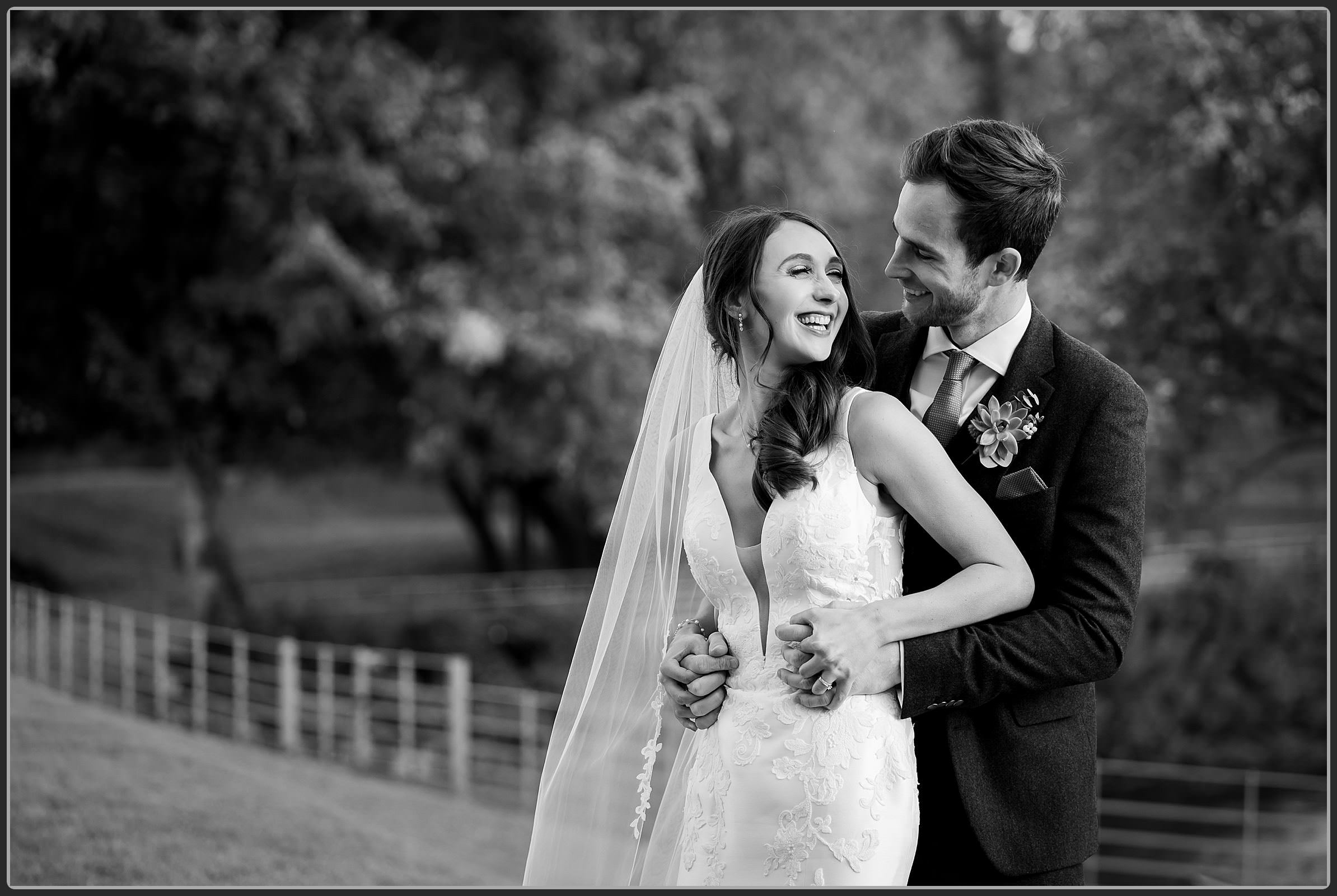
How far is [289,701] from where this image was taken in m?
12.5

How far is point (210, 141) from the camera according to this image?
1237 centimetres

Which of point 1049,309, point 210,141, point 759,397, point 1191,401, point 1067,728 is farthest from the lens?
point 210,141

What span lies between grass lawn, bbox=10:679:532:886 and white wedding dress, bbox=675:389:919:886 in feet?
12.3

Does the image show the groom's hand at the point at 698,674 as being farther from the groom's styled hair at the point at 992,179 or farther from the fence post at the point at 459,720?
the fence post at the point at 459,720

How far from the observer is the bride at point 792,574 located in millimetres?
2971

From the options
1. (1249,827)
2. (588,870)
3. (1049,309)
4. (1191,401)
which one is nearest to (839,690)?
(588,870)

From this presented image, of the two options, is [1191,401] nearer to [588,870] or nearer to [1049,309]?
[1049,309]

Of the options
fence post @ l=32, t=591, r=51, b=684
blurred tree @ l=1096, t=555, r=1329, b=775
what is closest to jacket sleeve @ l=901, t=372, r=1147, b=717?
fence post @ l=32, t=591, r=51, b=684

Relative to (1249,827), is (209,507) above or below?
above

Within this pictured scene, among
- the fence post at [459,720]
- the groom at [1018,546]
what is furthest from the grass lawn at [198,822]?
the groom at [1018,546]

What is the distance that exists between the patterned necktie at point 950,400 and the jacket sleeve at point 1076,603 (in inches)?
10.7

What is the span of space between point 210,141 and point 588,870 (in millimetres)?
10613

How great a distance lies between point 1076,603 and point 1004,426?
45 centimetres

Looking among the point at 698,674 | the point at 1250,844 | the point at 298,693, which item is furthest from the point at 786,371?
the point at 298,693
